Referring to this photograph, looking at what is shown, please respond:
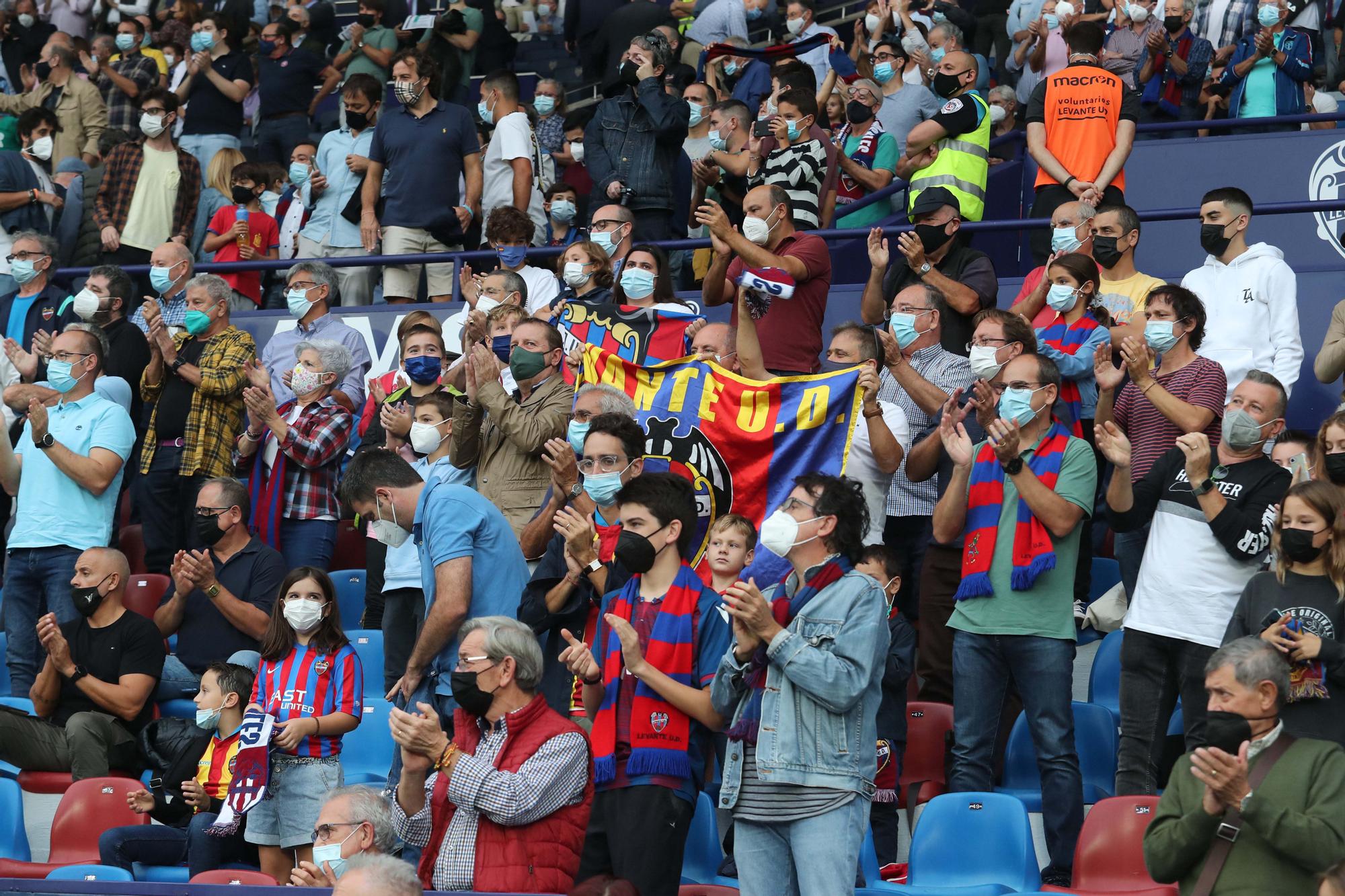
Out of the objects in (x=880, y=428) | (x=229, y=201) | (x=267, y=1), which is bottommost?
(x=880, y=428)

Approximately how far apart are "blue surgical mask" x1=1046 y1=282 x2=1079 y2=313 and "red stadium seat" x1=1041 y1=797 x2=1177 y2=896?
107 inches

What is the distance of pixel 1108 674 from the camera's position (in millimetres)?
8062

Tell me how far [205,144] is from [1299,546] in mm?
10379

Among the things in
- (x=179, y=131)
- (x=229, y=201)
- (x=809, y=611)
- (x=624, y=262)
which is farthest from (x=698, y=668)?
(x=179, y=131)

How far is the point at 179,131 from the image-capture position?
15359mm

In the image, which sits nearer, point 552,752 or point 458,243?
point 552,752

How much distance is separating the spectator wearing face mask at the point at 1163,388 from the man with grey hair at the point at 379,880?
3.71 metres

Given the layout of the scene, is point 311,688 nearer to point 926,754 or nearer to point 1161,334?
point 926,754

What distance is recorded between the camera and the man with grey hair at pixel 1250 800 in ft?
16.8

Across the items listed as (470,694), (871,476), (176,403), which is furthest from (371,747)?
(176,403)

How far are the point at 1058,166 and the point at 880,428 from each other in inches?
123

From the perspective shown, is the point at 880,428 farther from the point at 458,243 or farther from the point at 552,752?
the point at 458,243

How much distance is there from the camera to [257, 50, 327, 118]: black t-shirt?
14703 millimetres

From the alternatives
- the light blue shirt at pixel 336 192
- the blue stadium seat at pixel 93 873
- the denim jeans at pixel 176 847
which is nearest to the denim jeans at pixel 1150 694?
the denim jeans at pixel 176 847
